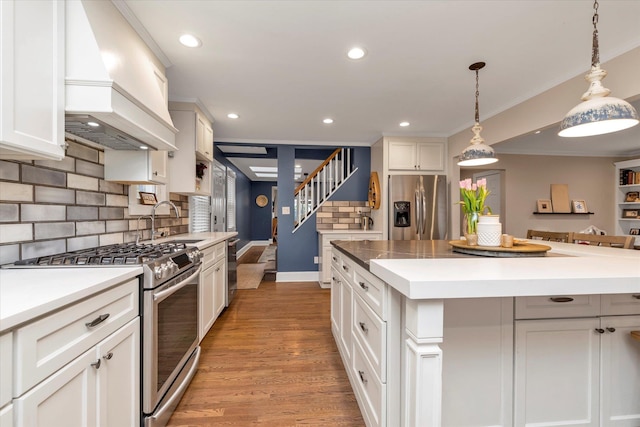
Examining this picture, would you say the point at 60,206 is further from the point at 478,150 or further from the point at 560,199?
the point at 560,199

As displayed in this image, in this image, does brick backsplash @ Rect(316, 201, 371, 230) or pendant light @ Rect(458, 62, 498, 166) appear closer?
pendant light @ Rect(458, 62, 498, 166)

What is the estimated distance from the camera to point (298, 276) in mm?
4910

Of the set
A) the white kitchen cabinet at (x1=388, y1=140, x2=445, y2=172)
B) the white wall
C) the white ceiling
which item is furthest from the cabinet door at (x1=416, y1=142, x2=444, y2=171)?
the white wall

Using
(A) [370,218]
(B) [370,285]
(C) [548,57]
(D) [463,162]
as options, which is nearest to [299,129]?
(A) [370,218]

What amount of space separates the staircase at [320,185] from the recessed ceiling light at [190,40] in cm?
310

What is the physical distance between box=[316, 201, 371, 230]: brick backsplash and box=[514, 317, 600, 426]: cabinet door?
12.7 ft

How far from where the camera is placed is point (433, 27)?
6.17 feet

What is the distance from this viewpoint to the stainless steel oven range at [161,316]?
4.46 ft

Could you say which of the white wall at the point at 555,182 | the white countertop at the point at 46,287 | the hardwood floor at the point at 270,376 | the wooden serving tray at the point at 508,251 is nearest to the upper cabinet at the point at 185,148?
the hardwood floor at the point at 270,376

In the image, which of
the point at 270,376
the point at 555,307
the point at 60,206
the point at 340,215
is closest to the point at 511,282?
the point at 555,307

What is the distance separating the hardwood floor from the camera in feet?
5.31

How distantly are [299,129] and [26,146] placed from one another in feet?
11.1

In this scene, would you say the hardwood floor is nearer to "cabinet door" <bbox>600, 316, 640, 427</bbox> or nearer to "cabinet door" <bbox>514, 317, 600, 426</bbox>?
"cabinet door" <bbox>514, 317, 600, 426</bbox>

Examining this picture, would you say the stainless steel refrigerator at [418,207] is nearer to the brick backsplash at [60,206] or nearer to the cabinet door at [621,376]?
the cabinet door at [621,376]
